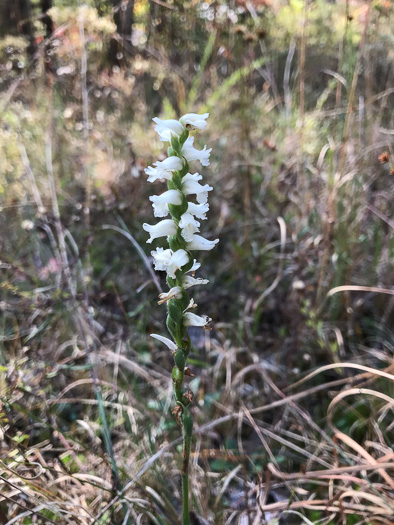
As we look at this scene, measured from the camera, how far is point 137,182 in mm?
2910

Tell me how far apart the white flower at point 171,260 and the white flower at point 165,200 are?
0.32 feet

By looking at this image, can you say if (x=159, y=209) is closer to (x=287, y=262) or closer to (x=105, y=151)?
(x=287, y=262)

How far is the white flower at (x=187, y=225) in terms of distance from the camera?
0.95m

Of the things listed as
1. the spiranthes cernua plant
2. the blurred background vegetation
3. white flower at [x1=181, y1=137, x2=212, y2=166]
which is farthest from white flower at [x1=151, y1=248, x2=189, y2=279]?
the blurred background vegetation

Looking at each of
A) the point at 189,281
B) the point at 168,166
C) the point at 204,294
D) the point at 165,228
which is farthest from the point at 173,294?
the point at 204,294

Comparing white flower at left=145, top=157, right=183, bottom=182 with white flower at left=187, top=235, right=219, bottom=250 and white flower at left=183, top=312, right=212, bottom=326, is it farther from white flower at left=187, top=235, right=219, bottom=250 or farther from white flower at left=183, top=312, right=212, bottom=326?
white flower at left=183, top=312, right=212, bottom=326

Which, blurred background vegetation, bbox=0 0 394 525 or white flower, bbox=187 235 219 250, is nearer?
white flower, bbox=187 235 219 250

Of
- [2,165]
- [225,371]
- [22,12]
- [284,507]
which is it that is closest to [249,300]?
[225,371]

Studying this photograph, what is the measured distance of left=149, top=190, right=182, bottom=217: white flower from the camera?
942 millimetres

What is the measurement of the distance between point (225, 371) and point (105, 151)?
221 centimetres

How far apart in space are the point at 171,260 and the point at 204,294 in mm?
1486

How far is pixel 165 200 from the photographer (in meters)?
0.94

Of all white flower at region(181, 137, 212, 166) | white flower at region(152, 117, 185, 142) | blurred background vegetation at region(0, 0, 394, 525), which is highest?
white flower at region(152, 117, 185, 142)

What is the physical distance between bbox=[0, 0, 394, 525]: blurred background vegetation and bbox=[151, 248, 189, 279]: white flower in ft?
2.26
